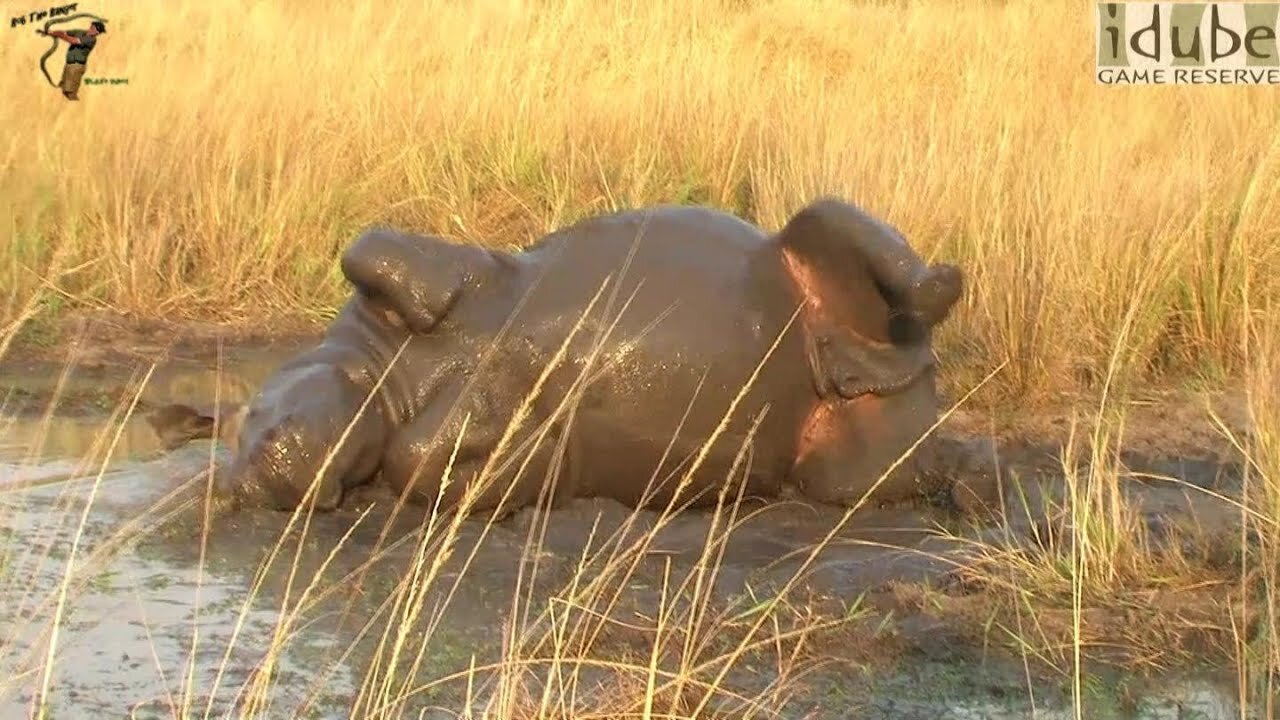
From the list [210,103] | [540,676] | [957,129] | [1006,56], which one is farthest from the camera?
[1006,56]

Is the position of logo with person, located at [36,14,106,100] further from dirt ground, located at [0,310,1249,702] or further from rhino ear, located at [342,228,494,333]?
rhino ear, located at [342,228,494,333]

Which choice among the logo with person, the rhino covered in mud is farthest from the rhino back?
the logo with person

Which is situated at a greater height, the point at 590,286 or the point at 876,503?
the point at 590,286

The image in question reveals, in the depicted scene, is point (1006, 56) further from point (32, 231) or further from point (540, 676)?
point (540, 676)

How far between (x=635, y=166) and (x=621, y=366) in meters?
4.00

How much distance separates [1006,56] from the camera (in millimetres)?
11062

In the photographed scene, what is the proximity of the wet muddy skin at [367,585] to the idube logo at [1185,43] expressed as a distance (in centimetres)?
586

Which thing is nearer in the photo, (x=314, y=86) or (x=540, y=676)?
(x=540, y=676)

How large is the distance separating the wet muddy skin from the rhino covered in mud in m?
0.11

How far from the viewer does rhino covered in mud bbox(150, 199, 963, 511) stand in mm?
4379

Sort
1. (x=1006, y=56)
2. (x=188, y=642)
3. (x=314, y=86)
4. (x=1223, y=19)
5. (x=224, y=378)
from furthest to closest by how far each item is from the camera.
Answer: (x=1223, y=19)
(x=1006, y=56)
(x=314, y=86)
(x=224, y=378)
(x=188, y=642)

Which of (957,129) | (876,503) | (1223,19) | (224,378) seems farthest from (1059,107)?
(876,503)

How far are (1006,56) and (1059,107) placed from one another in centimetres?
191

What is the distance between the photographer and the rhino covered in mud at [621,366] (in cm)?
438
